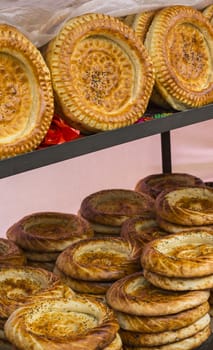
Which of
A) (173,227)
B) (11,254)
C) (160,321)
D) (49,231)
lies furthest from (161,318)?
(49,231)

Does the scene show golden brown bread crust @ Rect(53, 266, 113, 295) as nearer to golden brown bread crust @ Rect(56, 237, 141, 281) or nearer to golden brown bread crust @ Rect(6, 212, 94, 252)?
golden brown bread crust @ Rect(56, 237, 141, 281)

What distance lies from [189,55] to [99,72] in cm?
43

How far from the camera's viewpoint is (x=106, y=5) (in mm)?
2332

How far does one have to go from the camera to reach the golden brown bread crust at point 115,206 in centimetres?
288

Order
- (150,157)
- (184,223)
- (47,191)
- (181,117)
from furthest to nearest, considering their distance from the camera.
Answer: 1. (150,157)
2. (47,191)
3. (184,223)
4. (181,117)

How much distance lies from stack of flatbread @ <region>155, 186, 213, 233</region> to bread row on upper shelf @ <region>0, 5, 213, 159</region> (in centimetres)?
38

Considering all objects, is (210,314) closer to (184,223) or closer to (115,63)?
(184,223)

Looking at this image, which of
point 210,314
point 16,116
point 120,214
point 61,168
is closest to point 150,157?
point 61,168

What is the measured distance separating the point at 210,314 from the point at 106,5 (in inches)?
41.5

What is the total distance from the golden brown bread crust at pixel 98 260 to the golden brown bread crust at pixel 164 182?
0.67 m

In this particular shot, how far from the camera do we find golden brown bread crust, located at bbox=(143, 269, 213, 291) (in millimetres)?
2281

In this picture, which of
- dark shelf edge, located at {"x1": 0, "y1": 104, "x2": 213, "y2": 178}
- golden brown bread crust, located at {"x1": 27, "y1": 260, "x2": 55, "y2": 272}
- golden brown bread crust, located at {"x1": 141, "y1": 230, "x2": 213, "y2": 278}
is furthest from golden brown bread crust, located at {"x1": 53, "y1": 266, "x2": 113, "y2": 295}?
dark shelf edge, located at {"x1": 0, "y1": 104, "x2": 213, "y2": 178}

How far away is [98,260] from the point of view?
8.25 ft

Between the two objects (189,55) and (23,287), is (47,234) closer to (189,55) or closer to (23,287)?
(23,287)
